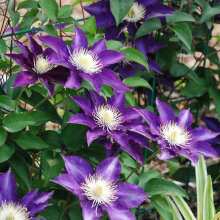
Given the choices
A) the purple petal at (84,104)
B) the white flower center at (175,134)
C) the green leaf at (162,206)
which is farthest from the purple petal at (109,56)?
the green leaf at (162,206)

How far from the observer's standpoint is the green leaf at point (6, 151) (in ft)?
3.67

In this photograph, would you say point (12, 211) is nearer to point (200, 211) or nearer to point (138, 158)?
point (138, 158)

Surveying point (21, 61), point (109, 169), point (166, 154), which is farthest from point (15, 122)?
point (166, 154)

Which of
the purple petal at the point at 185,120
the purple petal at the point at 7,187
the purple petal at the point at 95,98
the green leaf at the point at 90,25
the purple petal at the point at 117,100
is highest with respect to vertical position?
the green leaf at the point at 90,25

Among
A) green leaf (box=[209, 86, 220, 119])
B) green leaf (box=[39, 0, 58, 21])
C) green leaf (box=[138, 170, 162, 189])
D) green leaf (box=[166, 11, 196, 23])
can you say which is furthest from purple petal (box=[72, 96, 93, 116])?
green leaf (box=[209, 86, 220, 119])

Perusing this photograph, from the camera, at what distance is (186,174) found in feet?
6.53

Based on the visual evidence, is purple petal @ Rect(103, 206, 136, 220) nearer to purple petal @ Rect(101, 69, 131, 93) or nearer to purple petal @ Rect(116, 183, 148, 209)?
purple petal @ Rect(116, 183, 148, 209)

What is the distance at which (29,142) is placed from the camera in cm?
115

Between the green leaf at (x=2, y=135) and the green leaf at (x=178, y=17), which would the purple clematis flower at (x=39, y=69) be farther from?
the green leaf at (x=178, y=17)

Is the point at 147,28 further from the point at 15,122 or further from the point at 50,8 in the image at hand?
the point at 15,122

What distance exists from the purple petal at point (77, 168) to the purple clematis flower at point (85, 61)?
173 mm

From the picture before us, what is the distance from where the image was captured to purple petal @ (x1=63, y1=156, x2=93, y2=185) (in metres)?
1.11

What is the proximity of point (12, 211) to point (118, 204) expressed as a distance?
9.5 inches

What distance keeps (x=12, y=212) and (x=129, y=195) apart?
28 centimetres
